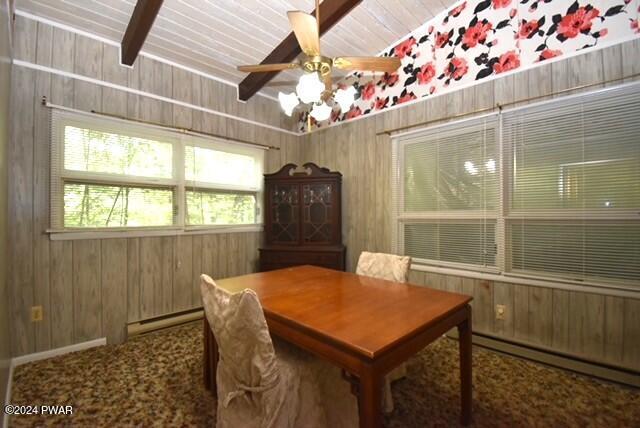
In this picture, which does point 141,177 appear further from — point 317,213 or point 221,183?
point 317,213

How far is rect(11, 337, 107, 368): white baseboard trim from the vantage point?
6.91 ft

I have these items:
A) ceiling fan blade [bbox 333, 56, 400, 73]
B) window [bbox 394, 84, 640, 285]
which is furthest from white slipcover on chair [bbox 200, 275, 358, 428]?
window [bbox 394, 84, 640, 285]

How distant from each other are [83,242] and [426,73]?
11.8 feet

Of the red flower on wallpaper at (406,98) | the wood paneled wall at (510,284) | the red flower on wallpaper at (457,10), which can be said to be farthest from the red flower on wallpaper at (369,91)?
the red flower on wallpaper at (457,10)

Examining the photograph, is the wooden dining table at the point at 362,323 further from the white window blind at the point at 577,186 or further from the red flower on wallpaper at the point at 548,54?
the red flower on wallpaper at the point at 548,54

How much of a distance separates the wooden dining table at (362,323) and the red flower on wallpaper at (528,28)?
7.33ft

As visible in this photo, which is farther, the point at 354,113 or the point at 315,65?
the point at 354,113

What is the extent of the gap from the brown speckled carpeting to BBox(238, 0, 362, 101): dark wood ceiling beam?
286 centimetres

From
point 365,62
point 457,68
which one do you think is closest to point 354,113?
point 457,68

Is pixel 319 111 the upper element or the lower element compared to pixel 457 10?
lower

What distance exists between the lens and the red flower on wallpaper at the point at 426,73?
2.81 metres

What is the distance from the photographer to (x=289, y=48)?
2766mm

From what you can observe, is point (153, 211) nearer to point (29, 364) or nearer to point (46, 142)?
point (46, 142)

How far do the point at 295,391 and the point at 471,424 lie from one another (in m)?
1.03
